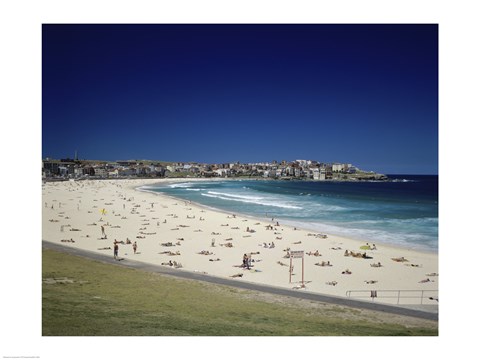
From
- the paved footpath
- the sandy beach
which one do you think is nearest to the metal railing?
the sandy beach

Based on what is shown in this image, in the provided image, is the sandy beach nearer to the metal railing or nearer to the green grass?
the metal railing

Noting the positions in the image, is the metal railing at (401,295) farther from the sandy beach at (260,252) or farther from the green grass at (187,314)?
the green grass at (187,314)

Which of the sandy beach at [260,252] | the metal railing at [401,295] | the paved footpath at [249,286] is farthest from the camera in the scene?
the sandy beach at [260,252]

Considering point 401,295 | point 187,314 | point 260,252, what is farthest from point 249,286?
point 260,252

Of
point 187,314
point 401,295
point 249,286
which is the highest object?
point 249,286

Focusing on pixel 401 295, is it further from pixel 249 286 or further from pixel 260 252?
pixel 260 252

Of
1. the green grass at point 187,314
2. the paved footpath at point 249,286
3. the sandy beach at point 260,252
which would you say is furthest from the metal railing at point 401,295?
the green grass at point 187,314
